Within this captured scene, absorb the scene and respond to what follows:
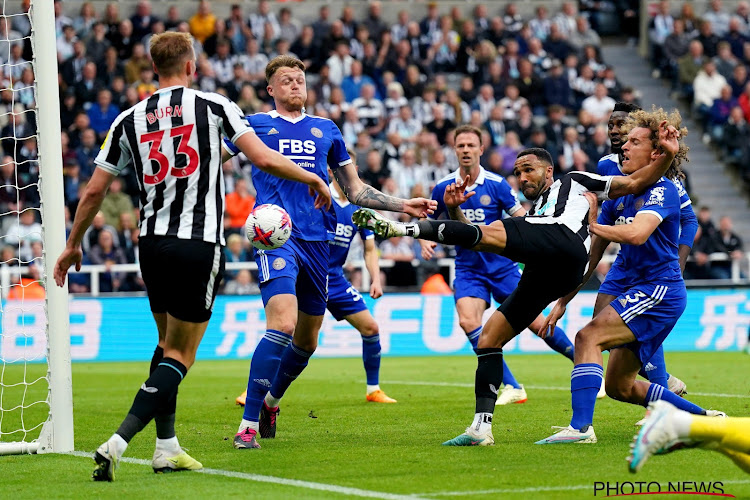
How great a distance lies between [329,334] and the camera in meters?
18.8

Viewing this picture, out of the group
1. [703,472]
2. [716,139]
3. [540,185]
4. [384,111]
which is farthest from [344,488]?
[716,139]

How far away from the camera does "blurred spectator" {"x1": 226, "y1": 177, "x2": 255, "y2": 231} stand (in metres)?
19.9

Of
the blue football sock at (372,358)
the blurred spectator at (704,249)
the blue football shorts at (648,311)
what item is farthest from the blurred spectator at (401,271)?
the blue football shorts at (648,311)

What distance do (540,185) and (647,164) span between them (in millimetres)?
762

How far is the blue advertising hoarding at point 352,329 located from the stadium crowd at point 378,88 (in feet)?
2.66

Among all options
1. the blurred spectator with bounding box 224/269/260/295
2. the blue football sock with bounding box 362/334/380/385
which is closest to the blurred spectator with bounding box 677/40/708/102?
the blurred spectator with bounding box 224/269/260/295

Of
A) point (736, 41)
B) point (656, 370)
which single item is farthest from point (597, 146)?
point (656, 370)

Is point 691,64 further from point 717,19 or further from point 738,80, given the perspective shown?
point 717,19

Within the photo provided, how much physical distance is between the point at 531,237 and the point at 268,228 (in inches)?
69.8

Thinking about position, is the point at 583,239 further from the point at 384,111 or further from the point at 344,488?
the point at 384,111

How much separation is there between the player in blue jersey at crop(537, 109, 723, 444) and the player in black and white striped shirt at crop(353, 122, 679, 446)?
0.48ft

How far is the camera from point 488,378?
7648mm

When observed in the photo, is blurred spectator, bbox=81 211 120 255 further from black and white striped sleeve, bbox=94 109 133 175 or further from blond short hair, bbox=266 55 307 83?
black and white striped sleeve, bbox=94 109 133 175

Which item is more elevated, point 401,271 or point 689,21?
point 689,21
